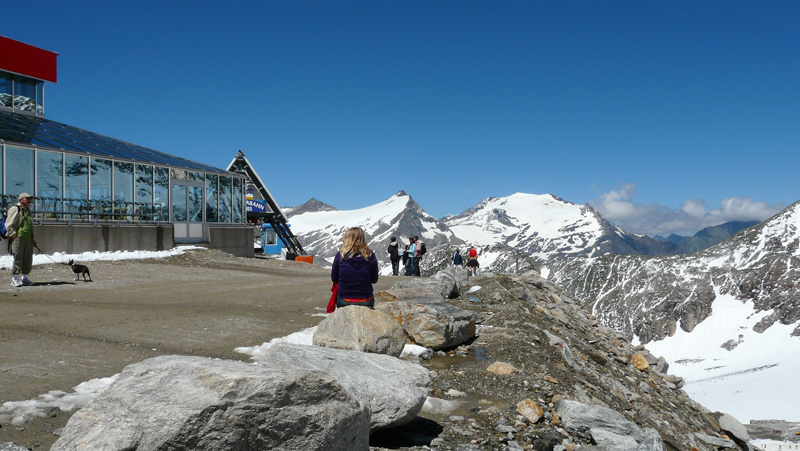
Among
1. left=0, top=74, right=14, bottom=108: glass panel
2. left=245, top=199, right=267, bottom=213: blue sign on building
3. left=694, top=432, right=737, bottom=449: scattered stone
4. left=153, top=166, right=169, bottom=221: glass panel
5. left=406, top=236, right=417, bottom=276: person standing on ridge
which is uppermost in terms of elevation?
left=0, top=74, right=14, bottom=108: glass panel

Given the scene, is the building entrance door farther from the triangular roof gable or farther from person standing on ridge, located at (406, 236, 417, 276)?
the triangular roof gable

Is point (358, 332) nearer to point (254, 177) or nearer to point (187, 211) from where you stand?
point (187, 211)

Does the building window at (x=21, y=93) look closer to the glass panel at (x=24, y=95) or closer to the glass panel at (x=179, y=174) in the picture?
the glass panel at (x=24, y=95)

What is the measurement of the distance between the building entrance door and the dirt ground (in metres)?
11.9

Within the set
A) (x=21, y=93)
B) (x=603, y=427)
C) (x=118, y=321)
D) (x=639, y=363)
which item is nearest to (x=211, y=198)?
(x=21, y=93)

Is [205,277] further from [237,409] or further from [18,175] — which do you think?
[237,409]

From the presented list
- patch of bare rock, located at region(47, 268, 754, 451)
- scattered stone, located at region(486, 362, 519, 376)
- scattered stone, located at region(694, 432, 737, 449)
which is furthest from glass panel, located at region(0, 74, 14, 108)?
scattered stone, located at region(694, 432, 737, 449)

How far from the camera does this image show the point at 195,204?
1420 inches

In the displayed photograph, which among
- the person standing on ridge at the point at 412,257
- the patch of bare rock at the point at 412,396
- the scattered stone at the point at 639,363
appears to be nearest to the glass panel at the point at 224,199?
the person standing on ridge at the point at 412,257

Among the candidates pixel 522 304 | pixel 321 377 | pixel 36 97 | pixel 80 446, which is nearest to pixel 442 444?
pixel 321 377

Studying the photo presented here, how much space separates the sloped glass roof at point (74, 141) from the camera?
2853cm

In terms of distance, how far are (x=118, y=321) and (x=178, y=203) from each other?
24957 mm

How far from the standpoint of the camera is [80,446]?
3.61 m

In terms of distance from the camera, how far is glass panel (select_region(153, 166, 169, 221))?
109ft
